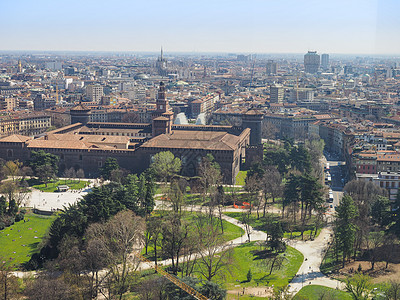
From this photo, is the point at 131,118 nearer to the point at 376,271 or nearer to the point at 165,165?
the point at 165,165

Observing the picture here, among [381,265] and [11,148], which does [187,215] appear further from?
[11,148]

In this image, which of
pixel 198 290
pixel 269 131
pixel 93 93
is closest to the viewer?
pixel 198 290

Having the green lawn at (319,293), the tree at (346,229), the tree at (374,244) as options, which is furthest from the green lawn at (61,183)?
the green lawn at (319,293)

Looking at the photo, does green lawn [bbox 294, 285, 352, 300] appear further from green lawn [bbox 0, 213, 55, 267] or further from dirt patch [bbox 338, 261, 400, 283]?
green lawn [bbox 0, 213, 55, 267]

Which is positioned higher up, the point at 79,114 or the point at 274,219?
the point at 79,114

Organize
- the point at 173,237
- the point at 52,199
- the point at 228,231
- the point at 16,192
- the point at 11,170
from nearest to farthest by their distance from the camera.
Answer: the point at 173,237 → the point at 228,231 → the point at 16,192 → the point at 52,199 → the point at 11,170

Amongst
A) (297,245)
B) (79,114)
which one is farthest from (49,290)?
(79,114)
